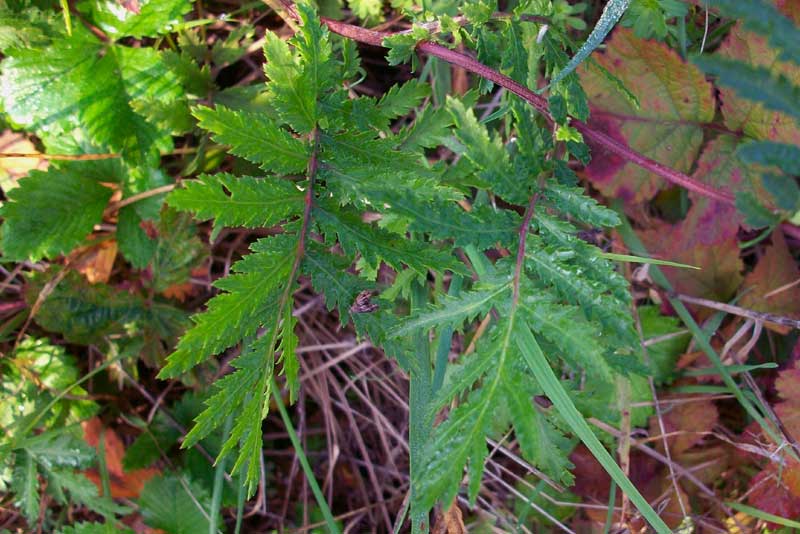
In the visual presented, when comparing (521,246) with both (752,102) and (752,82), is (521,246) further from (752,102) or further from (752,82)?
(752,102)

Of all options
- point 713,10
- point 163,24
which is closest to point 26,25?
point 163,24

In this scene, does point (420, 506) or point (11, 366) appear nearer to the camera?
point (420, 506)

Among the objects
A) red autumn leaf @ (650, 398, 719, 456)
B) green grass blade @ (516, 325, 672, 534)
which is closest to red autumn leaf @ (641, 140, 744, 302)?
red autumn leaf @ (650, 398, 719, 456)

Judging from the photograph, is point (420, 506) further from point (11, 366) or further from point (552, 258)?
point (11, 366)

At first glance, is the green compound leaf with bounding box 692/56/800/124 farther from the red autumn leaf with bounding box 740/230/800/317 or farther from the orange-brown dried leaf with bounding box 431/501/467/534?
the red autumn leaf with bounding box 740/230/800/317

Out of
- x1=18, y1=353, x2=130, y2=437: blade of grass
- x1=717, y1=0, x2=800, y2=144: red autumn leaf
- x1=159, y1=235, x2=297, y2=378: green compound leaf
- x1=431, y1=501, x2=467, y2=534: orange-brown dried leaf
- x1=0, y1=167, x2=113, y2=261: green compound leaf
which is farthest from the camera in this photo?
x1=18, y1=353, x2=130, y2=437: blade of grass

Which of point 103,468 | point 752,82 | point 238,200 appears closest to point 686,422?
point 752,82

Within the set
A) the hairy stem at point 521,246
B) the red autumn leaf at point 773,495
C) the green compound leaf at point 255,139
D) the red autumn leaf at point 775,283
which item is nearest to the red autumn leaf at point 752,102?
the red autumn leaf at point 775,283
